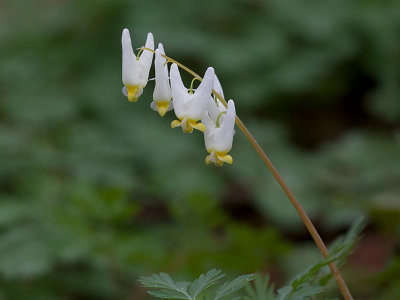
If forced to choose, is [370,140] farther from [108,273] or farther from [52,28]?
[52,28]

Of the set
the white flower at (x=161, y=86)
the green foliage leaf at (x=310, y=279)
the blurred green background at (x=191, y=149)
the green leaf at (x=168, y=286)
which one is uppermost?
the blurred green background at (x=191, y=149)

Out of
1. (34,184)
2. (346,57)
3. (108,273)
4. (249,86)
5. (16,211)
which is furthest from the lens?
(346,57)

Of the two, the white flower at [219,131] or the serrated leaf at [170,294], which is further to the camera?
the white flower at [219,131]

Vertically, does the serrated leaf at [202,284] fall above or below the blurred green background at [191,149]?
below

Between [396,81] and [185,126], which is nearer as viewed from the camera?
[185,126]

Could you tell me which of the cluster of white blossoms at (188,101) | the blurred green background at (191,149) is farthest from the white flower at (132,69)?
the blurred green background at (191,149)

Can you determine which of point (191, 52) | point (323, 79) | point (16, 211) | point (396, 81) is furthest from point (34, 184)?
point (396, 81)

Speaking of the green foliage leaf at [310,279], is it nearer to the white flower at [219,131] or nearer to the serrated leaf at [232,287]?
the serrated leaf at [232,287]
